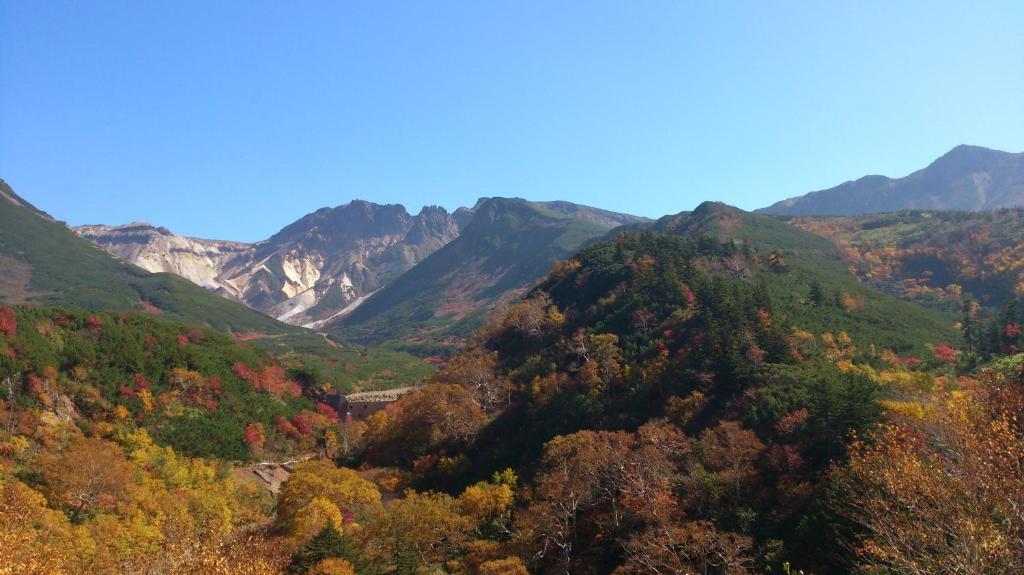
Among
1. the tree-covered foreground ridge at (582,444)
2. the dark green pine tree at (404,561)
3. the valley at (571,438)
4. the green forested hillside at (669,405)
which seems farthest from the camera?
the green forested hillside at (669,405)

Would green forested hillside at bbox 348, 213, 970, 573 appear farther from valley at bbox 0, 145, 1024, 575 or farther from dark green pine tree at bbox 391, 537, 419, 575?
dark green pine tree at bbox 391, 537, 419, 575

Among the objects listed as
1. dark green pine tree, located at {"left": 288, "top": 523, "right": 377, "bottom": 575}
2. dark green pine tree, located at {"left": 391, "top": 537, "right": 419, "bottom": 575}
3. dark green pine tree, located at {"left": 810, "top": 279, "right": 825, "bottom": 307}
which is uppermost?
dark green pine tree, located at {"left": 810, "top": 279, "right": 825, "bottom": 307}

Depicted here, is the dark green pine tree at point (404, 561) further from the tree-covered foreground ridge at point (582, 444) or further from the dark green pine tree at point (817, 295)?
the dark green pine tree at point (817, 295)

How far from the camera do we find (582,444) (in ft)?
133

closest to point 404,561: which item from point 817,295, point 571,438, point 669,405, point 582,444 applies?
point 582,444

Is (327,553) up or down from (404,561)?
up

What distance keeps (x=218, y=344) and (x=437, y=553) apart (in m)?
66.0

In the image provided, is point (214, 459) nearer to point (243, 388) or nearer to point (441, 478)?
point (243, 388)

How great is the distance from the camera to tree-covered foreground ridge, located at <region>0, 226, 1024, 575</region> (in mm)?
22766

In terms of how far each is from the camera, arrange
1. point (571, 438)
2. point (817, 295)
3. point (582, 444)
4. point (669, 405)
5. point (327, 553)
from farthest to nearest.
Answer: point (817, 295) → point (669, 405) → point (571, 438) → point (582, 444) → point (327, 553)

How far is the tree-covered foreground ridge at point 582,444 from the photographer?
22766 mm

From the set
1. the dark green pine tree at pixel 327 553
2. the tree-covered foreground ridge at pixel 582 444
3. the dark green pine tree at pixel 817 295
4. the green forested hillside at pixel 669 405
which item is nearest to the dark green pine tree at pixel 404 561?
the tree-covered foreground ridge at pixel 582 444

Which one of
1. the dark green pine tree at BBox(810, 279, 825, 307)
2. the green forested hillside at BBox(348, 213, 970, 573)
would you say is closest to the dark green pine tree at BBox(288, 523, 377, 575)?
the green forested hillside at BBox(348, 213, 970, 573)

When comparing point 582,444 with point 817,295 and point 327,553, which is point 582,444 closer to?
point 327,553
